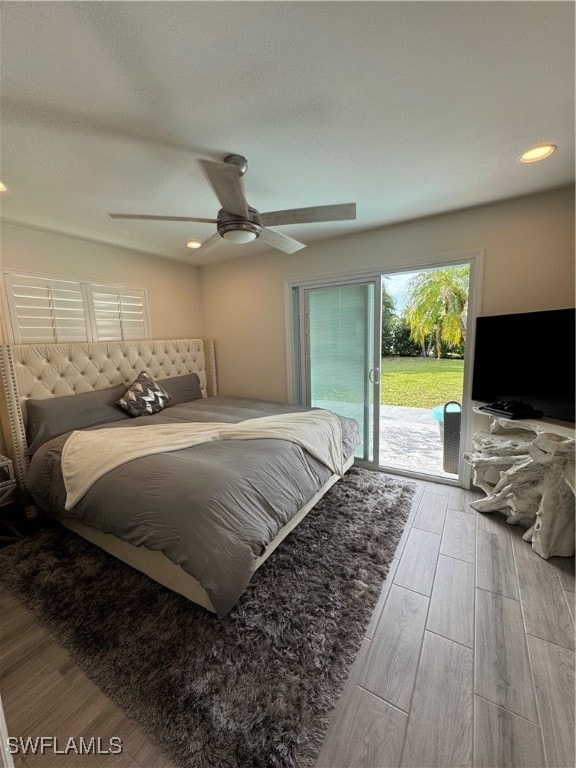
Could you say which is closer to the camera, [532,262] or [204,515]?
[204,515]

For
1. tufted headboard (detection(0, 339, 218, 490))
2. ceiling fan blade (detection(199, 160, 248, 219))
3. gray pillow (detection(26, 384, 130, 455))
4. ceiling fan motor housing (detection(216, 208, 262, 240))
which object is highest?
ceiling fan blade (detection(199, 160, 248, 219))

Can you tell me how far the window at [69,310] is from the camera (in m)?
2.50

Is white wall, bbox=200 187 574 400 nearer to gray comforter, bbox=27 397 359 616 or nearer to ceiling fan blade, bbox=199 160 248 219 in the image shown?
ceiling fan blade, bbox=199 160 248 219

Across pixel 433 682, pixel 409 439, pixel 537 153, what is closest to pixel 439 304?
pixel 409 439

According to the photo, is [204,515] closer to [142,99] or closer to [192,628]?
[192,628]

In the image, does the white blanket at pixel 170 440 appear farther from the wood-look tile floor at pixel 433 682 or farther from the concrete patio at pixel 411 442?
the concrete patio at pixel 411 442

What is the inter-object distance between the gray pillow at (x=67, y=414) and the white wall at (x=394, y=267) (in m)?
1.62

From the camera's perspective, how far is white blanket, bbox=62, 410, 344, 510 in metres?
1.82

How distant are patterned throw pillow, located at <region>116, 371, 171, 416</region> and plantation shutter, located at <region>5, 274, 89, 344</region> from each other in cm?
69

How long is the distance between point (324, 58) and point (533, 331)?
2.06 meters

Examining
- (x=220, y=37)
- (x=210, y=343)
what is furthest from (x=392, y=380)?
(x=220, y=37)

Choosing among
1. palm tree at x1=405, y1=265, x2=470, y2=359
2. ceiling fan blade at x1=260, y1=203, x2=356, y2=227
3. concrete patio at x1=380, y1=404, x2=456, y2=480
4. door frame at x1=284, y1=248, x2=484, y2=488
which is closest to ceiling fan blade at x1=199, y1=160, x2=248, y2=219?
ceiling fan blade at x1=260, y1=203, x2=356, y2=227

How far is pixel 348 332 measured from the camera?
322cm

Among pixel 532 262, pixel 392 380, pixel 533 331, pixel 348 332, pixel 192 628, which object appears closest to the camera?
pixel 192 628
